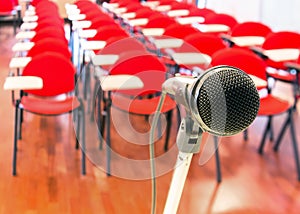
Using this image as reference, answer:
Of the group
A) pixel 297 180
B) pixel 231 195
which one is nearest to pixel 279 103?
pixel 297 180

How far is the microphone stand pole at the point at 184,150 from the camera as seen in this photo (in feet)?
2.28

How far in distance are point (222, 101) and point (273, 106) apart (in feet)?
9.75

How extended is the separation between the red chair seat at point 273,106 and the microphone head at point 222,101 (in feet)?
9.06

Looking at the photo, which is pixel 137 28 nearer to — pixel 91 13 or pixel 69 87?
pixel 91 13

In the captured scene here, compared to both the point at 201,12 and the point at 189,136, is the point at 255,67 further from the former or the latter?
the point at 201,12

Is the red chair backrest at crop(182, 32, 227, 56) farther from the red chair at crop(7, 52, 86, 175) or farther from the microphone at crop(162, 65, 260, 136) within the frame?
the microphone at crop(162, 65, 260, 136)

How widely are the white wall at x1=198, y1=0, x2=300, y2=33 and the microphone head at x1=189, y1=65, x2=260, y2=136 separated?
570 centimetres

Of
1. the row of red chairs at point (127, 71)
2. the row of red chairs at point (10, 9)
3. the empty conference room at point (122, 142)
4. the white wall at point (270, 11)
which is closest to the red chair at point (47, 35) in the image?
the empty conference room at point (122, 142)

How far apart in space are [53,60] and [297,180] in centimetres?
209

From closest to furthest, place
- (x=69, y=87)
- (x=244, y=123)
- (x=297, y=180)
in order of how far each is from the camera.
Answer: (x=244, y=123) < (x=297, y=180) < (x=69, y=87)

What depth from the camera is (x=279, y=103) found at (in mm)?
3533

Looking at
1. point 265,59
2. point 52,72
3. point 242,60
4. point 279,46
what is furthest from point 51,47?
point 279,46

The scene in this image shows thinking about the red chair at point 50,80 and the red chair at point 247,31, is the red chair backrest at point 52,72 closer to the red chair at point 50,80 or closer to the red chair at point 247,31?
the red chair at point 50,80

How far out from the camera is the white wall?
6.07 m
